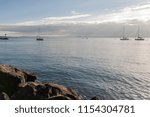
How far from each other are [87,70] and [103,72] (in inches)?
198

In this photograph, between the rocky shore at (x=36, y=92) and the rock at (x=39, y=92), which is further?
the rock at (x=39, y=92)

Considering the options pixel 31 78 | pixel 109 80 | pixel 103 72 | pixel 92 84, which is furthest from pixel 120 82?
pixel 31 78

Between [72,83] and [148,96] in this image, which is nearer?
[148,96]

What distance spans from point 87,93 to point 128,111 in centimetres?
1953

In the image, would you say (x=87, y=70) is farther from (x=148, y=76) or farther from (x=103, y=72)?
(x=148, y=76)

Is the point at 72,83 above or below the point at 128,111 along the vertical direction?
below

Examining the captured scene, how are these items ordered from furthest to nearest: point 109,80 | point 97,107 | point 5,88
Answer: point 109,80 → point 5,88 → point 97,107

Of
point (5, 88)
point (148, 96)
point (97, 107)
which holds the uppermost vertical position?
point (97, 107)

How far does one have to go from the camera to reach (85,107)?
15.8 meters

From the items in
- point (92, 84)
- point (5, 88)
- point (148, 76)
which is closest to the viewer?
point (5, 88)

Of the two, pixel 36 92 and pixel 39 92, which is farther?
pixel 39 92

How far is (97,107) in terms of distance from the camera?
15695 mm

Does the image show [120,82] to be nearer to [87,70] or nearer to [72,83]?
[72,83]

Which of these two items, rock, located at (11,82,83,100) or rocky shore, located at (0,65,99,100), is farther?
rock, located at (11,82,83,100)
